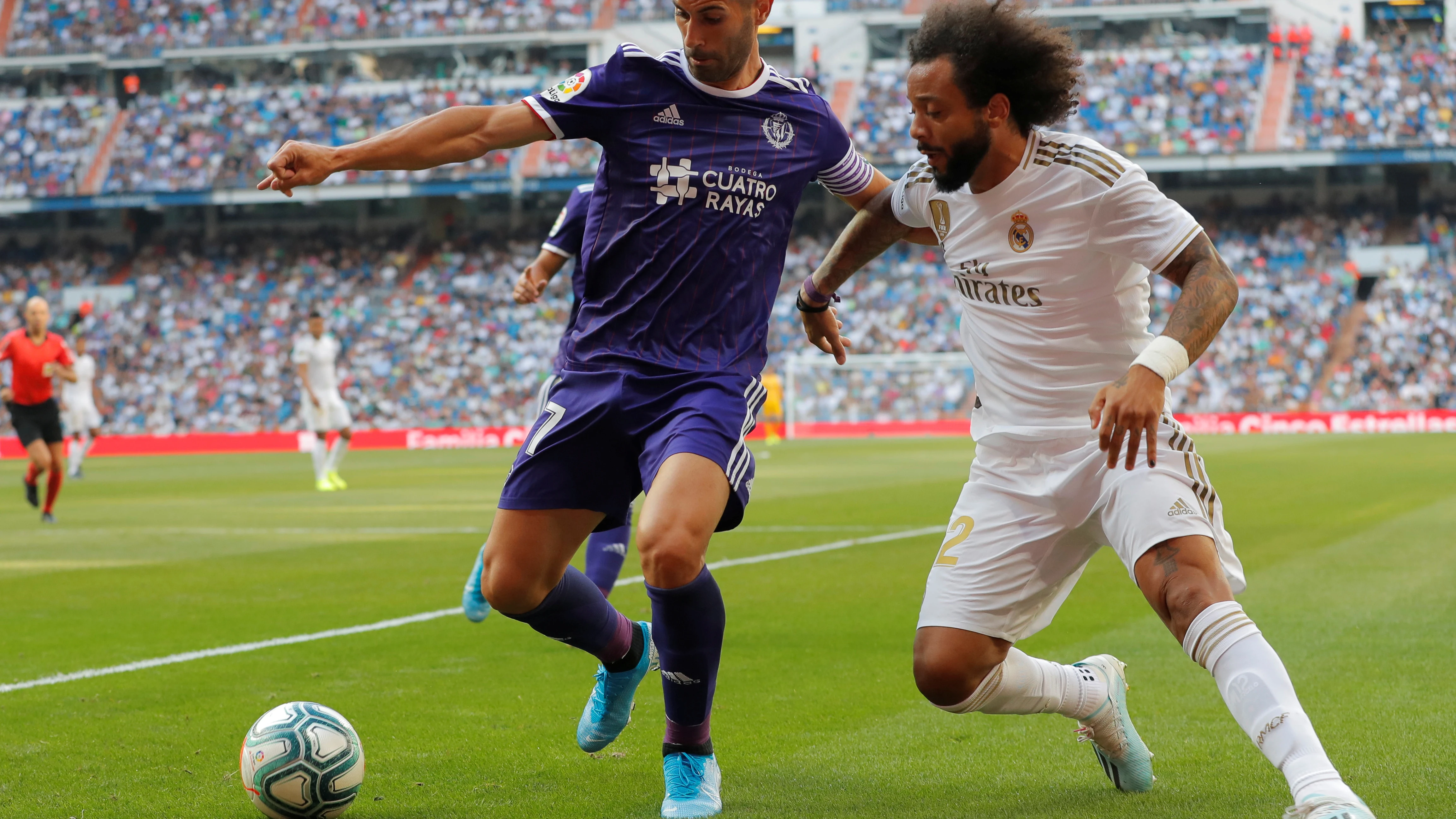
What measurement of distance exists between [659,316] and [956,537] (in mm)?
1059

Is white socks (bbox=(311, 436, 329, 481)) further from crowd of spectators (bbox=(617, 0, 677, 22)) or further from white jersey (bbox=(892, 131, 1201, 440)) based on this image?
crowd of spectators (bbox=(617, 0, 677, 22))

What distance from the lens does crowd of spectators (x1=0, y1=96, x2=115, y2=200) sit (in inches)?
1662

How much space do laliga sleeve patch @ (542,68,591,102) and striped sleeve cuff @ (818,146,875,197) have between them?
2.68 feet

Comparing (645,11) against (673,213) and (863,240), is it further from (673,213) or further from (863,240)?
(673,213)

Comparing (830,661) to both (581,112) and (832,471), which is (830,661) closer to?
(581,112)

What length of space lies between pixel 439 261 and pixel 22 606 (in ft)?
113

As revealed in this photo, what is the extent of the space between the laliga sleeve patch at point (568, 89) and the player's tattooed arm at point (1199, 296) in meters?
1.74

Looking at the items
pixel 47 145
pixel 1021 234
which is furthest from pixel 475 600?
pixel 47 145

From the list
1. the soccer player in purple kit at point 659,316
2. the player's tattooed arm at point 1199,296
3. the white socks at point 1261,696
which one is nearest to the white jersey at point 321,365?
the soccer player in purple kit at point 659,316

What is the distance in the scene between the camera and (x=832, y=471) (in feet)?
68.1

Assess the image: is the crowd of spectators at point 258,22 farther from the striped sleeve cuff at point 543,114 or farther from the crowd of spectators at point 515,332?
the striped sleeve cuff at point 543,114

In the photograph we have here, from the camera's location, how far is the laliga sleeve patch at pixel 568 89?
412 cm

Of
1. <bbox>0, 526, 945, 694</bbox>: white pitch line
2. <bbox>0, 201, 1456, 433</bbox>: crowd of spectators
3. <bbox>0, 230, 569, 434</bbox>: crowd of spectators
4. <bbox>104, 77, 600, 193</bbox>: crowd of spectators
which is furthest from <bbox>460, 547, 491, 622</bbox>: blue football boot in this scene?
<bbox>104, 77, 600, 193</bbox>: crowd of spectators

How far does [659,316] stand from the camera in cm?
415
